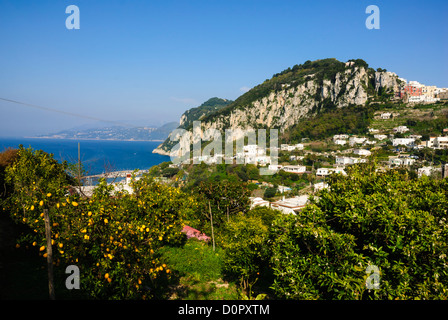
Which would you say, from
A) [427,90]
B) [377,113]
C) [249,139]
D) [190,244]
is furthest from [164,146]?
[190,244]

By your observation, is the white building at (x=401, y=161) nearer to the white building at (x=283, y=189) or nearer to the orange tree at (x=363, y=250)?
the white building at (x=283, y=189)

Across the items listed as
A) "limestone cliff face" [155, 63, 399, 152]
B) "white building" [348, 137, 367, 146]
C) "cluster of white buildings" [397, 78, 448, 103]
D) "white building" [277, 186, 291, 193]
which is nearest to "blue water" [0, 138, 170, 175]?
"white building" [277, 186, 291, 193]

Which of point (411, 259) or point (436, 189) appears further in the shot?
point (436, 189)

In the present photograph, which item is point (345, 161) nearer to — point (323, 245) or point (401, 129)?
point (401, 129)

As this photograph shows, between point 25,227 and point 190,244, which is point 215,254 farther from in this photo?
point 25,227

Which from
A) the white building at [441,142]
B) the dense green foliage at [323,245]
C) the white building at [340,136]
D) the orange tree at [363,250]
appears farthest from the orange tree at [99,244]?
the white building at [340,136]

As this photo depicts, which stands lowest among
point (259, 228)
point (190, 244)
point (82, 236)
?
point (190, 244)
